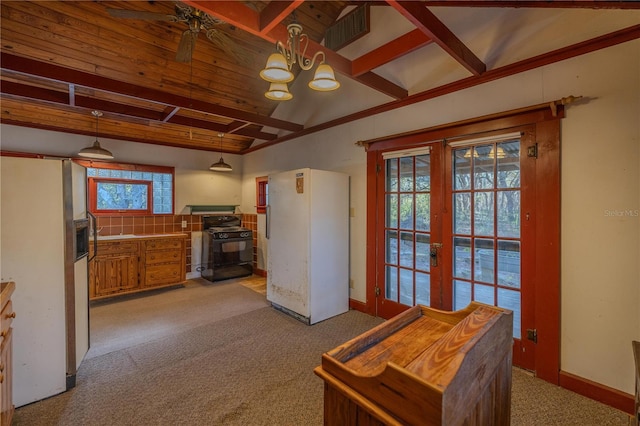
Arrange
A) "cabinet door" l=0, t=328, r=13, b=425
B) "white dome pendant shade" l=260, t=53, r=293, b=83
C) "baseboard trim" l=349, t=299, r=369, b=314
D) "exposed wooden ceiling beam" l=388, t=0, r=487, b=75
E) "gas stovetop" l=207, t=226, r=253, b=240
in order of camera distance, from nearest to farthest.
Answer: "cabinet door" l=0, t=328, r=13, b=425, "exposed wooden ceiling beam" l=388, t=0, r=487, b=75, "white dome pendant shade" l=260, t=53, r=293, b=83, "baseboard trim" l=349, t=299, r=369, b=314, "gas stovetop" l=207, t=226, r=253, b=240

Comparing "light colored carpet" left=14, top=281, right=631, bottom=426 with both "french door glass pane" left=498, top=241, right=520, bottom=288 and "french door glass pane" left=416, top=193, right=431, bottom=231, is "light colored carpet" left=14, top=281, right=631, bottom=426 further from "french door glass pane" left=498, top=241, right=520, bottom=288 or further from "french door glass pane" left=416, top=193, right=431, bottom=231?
"french door glass pane" left=416, top=193, right=431, bottom=231

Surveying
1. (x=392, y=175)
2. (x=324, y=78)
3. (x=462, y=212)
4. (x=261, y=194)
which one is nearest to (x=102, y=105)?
(x=261, y=194)

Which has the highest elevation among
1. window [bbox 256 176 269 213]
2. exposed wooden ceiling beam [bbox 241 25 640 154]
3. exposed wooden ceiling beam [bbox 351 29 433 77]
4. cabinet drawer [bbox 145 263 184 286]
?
exposed wooden ceiling beam [bbox 351 29 433 77]

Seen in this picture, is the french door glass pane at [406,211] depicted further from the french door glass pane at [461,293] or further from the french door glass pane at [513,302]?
the french door glass pane at [513,302]

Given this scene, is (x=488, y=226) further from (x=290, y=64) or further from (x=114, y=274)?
(x=114, y=274)

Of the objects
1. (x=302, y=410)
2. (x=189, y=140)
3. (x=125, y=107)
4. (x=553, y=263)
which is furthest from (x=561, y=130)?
(x=189, y=140)

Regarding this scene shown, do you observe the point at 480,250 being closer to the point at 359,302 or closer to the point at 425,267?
the point at 425,267

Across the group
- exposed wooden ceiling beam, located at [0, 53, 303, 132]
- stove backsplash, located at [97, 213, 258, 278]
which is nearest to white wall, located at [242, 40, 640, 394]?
exposed wooden ceiling beam, located at [0, 53, 303, 132]

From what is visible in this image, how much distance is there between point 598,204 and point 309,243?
255cm

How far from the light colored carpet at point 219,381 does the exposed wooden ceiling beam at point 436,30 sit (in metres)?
2.65

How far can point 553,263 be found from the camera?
223 cm

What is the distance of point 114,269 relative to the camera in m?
4.21

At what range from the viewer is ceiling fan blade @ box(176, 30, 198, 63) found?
246cm

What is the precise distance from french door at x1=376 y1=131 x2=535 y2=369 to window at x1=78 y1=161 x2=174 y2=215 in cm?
408
